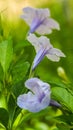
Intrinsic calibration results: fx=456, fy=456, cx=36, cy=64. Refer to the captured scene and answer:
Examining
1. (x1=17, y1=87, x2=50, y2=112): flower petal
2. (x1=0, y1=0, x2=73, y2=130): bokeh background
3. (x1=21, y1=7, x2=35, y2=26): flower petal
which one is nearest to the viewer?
(x1=17, y1=87, x2=50, y2=112): flower petal

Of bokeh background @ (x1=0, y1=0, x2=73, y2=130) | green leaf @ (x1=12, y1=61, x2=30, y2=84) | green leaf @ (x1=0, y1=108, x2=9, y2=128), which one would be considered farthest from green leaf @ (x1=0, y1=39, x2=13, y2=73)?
bokeh background @ (x1=0, y1=0, x2=73, y2=130)

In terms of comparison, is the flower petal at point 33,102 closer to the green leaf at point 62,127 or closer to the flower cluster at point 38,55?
the flower cluster at point 38,55

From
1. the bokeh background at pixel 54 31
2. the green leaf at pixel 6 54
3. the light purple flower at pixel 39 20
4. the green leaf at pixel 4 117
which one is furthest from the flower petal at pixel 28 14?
the bokeh background at pixel 54 31

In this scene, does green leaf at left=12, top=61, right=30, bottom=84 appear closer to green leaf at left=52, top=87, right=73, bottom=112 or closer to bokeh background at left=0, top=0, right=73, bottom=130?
green leaf at left=52, top=87, right=73, bottom=112

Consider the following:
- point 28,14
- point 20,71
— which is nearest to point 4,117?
point 20,71

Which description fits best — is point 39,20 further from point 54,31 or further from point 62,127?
point 54,31

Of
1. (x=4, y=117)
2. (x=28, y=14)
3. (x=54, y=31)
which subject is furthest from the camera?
(x=54, y=31)

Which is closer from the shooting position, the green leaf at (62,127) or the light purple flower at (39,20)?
the green leaf at (62,127)
